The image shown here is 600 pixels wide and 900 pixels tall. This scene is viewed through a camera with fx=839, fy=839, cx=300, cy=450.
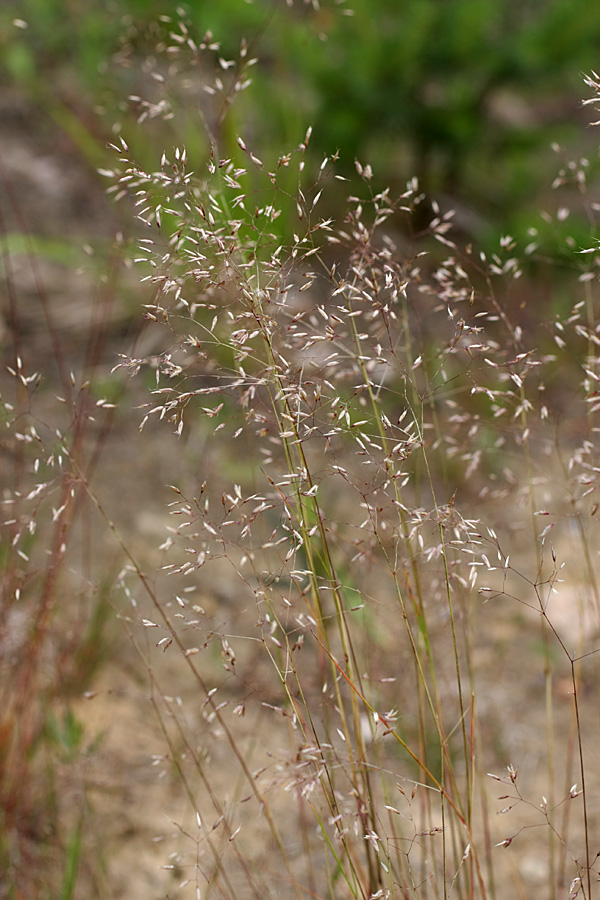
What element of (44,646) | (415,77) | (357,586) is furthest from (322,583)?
(415,77)

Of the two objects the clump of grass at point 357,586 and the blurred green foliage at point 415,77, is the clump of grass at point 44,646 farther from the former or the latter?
the blurred green foliage at point 415,77

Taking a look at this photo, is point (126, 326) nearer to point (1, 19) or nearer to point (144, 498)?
Answer: point (144, 498)

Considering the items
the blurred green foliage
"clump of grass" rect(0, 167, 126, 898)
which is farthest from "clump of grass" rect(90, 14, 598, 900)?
the blurred green foliage

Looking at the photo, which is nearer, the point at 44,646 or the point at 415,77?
the point at 44,646

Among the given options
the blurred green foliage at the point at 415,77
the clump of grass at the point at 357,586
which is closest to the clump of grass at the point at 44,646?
the clump of grass at the point at 357,586

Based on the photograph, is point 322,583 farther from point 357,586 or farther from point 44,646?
point 44,646

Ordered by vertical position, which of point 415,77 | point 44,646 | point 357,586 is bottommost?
point 44,646

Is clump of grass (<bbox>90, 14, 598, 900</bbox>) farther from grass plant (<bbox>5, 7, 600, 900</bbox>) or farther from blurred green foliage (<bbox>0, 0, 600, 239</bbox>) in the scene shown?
blurred green foliage (<bbox>0, 0, 600, 239</bbox>)

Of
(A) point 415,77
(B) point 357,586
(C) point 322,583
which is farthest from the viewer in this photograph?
(A) point 415,77
